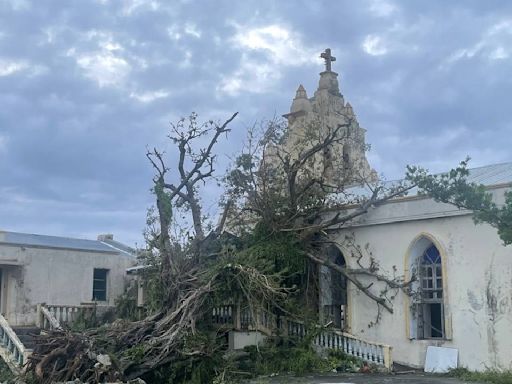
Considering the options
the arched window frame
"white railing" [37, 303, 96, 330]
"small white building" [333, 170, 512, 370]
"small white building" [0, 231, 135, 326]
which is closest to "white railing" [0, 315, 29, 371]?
"white railing" [37, 303, 96, 330]

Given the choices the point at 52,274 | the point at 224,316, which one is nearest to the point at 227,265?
the point at 224,316

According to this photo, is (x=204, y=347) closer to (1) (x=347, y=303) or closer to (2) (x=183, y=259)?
(2) (x=183, y=259)

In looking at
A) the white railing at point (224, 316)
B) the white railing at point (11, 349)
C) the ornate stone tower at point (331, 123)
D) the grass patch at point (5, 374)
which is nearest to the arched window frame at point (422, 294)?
the white railing at point (224, 316)

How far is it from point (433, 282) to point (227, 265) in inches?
220

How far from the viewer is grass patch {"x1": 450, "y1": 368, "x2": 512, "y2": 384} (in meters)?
14.5

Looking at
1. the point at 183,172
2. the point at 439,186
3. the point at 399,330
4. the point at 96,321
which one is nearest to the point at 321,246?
the point at 399,330

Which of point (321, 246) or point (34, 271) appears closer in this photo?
point (321, 246)

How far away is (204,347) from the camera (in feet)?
51.9

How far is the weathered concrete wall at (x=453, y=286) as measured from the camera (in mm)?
16156

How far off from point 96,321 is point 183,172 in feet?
20.2

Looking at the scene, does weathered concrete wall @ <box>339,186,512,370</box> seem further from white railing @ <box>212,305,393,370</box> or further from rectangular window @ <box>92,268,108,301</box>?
rectangular window @ <box>92,268,108,301</box>

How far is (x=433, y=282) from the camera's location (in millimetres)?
17875

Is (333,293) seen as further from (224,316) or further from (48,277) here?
(48,277)

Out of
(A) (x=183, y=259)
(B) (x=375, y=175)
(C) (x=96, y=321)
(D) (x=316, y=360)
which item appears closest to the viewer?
(D) (x=316, y=360)
